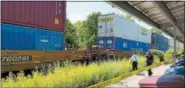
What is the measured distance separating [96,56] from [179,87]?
17.9m

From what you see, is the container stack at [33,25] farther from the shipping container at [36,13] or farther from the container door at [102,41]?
the container door at [102,41]

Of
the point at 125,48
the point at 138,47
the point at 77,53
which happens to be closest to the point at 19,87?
the point at 77,53

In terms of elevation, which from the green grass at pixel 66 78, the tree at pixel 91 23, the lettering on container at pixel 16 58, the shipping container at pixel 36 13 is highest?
the tree at pixel 91 23

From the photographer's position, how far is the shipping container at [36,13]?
11.4m

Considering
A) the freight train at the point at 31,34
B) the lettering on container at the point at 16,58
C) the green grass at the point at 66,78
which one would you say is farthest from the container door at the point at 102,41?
the lettering on container at the point at 16,58

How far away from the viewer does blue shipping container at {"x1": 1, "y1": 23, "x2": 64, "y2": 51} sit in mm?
11398

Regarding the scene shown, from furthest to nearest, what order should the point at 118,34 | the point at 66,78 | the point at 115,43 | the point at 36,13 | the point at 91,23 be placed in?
the point at 91,23
the point at 118,34
the point at 115,43
the point at 36,13
the point at 66,78

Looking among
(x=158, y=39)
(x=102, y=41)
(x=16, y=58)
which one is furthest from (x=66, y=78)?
(x=158, y=39)

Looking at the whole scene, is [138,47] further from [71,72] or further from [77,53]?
[71,72]

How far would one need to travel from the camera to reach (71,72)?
9852 mm

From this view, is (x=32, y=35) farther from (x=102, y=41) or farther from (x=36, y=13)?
(x=102, y=41)

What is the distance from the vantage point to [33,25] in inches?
508

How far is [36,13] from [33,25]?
1.82 feet

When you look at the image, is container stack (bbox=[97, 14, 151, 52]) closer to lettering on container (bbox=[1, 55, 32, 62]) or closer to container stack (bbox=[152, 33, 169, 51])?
container stack (bbox=[152, 33, 169, 51])
